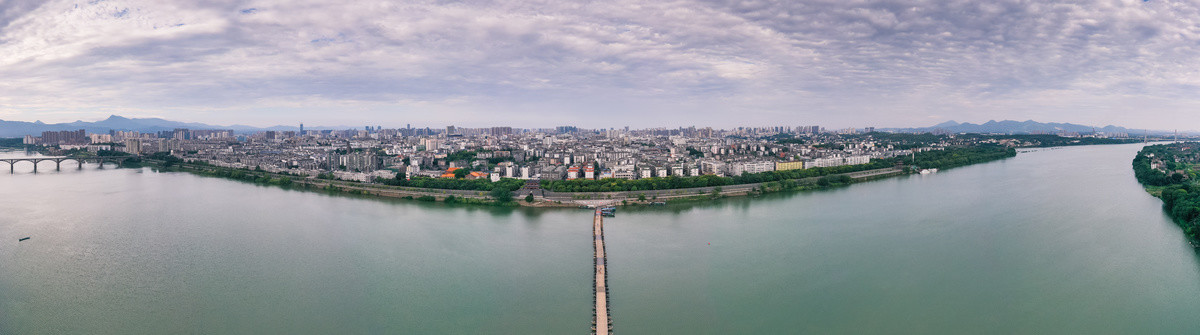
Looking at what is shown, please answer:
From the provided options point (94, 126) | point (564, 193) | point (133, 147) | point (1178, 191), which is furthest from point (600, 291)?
point (94, 126)

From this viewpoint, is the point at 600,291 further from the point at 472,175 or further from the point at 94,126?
the point at 94,126

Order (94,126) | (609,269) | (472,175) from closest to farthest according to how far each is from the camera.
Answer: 1. (609,269)
2. (472,175)
3. (94,126)

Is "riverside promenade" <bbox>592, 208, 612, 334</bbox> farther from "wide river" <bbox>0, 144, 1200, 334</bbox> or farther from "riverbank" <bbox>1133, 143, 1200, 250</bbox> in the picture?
"riverbank" <bbox>1133, 143, 1200, 250</bbox>

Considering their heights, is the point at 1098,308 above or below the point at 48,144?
below

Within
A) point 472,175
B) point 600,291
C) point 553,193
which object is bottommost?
point 600,291

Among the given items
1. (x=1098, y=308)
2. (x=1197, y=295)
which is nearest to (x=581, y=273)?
(x=1098, y=308)

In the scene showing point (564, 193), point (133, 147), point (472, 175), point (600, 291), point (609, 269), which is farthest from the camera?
point (133, 147)

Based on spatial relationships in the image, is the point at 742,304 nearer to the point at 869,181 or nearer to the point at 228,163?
the point at 869,181

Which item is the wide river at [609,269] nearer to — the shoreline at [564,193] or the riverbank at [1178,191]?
the riverbank at [1178,191]
